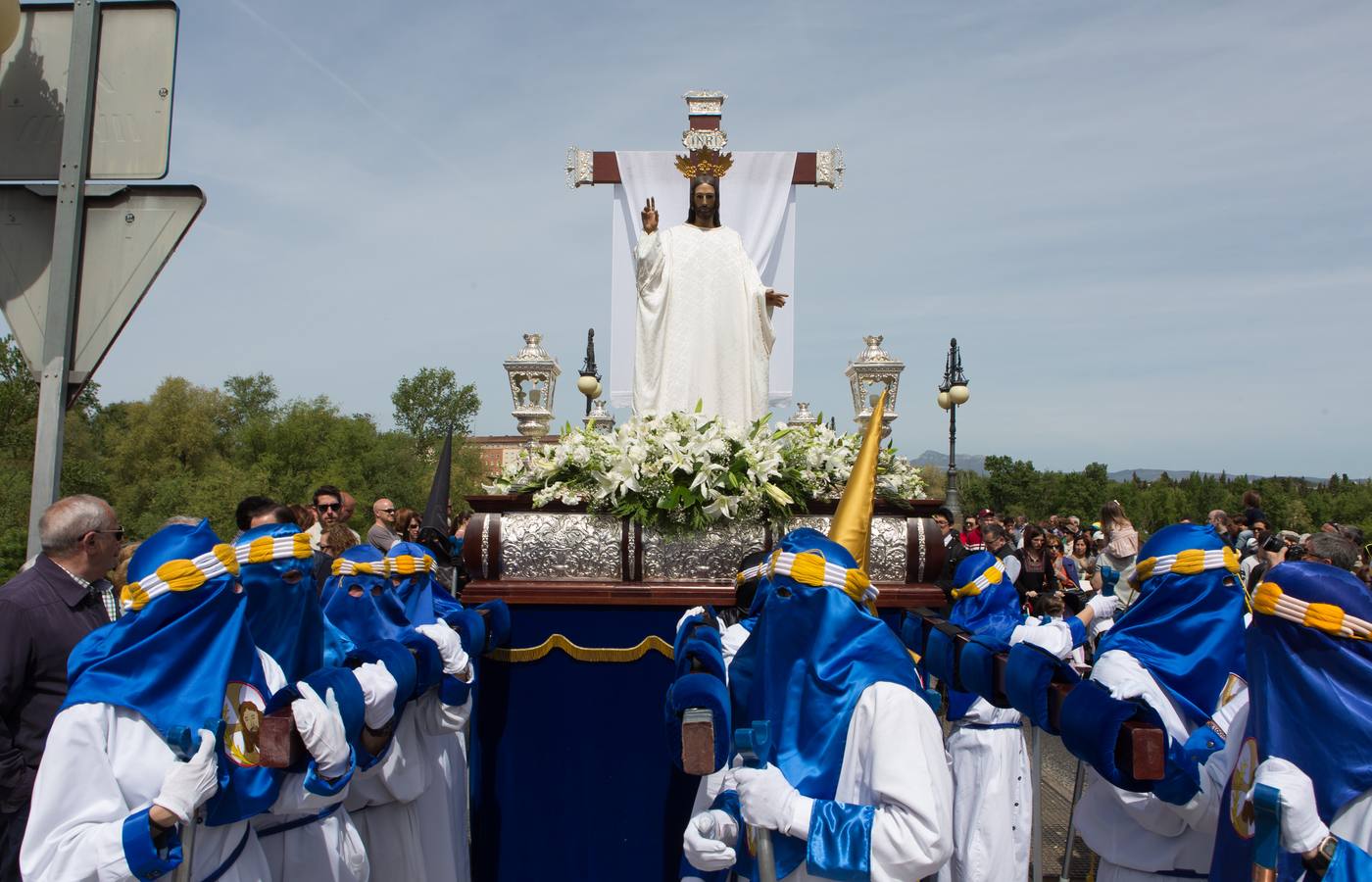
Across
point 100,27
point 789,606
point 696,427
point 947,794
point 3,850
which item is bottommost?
point 3,850

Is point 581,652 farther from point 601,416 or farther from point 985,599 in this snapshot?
point 601,416

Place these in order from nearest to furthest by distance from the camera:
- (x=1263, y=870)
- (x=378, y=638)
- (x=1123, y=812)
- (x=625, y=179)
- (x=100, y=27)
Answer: (x=1263, y=870) → (x=100, y=27) → (x=1123, y=812) → (x=378, y=638) → (x=625, y=179)

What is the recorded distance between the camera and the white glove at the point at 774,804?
284 centimetres

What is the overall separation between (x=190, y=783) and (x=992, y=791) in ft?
14.9

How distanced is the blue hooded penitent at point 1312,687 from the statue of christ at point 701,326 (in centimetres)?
468

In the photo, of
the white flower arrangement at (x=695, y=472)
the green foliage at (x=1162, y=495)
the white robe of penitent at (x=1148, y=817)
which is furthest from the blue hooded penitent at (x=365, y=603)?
the green foliage at (x=1162, y=495)

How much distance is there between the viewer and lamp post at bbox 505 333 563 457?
30.1ft

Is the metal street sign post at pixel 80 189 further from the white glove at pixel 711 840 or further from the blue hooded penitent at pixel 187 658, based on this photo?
the white glove at pixel 711 840

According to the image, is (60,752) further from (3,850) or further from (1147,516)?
(1147,516)

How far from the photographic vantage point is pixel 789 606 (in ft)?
10.1

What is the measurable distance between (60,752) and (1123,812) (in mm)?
3380

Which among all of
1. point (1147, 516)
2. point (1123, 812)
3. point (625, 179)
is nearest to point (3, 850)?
point (1123, 812)

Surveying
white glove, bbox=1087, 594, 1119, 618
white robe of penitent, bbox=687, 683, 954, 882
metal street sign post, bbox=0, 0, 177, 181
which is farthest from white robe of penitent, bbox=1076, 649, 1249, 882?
white glove, bbox=1087, 594, 1119, 618

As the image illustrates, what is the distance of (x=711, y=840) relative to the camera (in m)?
3.25
